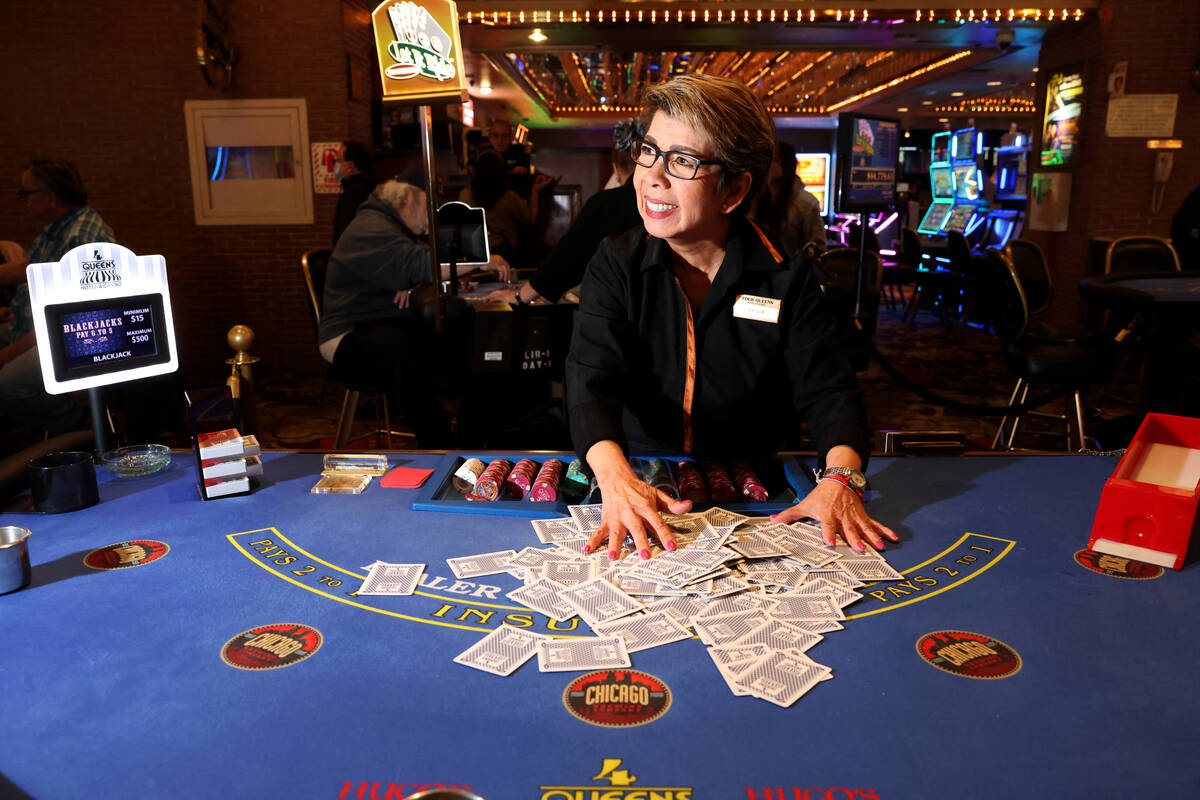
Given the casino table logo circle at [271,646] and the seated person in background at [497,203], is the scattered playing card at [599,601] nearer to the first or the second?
the casino table logo circle at [271,646]

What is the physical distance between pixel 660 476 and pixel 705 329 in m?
Answer: 0.36

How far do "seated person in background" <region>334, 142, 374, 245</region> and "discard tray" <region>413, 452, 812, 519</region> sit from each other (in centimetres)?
401

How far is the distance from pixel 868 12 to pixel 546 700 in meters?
7.43

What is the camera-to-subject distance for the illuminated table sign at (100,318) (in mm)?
1787

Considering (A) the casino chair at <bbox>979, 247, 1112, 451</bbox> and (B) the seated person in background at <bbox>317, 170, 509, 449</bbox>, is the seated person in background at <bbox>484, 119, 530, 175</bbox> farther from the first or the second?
(A) the casino chair at <bbox>979, 247, 1112, 451</bbox>

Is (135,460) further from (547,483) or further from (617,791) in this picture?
(617,791)

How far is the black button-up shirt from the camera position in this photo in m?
1.83

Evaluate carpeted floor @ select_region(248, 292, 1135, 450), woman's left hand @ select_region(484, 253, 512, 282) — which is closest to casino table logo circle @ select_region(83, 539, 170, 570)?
carpeted floor @ select_region(248, 292, 1135, 450)

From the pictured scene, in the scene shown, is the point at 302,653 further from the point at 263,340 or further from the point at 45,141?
the point at 45,141

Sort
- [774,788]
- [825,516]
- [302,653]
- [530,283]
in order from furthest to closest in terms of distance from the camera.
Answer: [530,283] → [825,516] → [302,653] → [774,788]

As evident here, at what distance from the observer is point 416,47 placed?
2.70m

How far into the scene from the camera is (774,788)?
0.90m

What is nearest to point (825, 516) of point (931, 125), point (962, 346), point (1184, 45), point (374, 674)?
point (374, 674)

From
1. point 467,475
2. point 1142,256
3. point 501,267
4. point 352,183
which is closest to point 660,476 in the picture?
point 467,475
